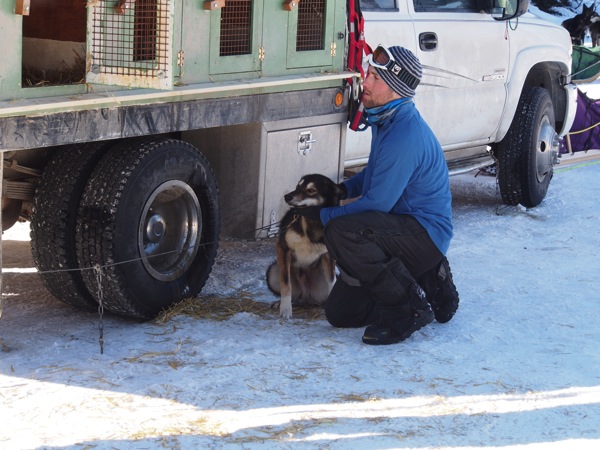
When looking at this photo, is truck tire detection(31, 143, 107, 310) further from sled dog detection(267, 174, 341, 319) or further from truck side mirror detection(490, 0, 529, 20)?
truck side mirror detection(490, 0, 529, 20)

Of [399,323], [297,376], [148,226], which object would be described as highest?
[148,226]

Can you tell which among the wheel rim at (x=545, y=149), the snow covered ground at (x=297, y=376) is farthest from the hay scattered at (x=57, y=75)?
the wheel rim at (x=545, y=149)

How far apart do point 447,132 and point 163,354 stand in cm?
357

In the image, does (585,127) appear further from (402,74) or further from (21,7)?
(21,7)

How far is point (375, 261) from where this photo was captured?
5211mm

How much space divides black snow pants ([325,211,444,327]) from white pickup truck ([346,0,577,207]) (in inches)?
57.1

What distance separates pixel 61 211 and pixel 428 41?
10.8ft

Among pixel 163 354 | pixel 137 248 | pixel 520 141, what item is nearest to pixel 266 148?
pixel 137 248

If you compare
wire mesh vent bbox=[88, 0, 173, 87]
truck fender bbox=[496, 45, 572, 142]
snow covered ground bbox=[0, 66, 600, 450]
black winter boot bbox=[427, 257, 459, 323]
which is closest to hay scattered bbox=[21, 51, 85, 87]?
wire mesh vent bbox=[88, 0, 173, 87]

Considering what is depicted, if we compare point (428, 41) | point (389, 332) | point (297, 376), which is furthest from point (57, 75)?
point (428, 41)

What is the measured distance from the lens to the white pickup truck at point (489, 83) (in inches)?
281

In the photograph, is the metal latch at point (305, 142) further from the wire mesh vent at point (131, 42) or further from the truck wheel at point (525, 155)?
the truck wheel at point (525, 155)

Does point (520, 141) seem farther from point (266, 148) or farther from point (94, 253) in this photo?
point (94, 253)

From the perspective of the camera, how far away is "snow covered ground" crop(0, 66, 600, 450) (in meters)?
4.02
